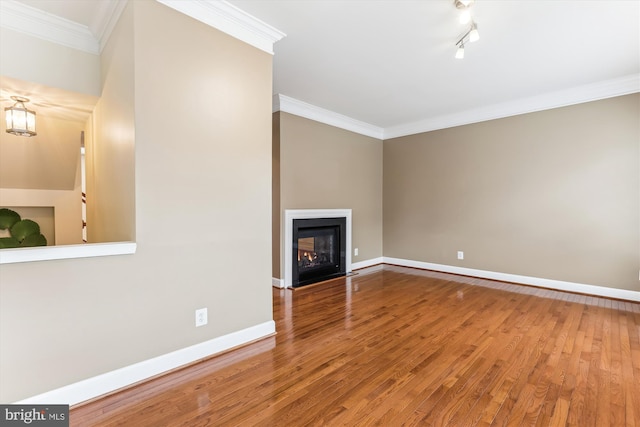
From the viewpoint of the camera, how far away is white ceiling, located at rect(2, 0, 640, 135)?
91.2 inches

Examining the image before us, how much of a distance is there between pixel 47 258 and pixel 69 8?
1948 mm

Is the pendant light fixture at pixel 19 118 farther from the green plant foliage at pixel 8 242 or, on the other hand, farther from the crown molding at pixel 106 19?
the green plant foliage at pixel 8 242

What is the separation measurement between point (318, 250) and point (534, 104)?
3799 mm

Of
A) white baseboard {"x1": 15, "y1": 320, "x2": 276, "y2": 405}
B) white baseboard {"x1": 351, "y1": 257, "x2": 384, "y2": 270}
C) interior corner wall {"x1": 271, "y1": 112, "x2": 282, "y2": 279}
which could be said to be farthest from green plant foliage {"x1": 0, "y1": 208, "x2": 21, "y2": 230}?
white baseboard {"x1": 351, "y1": 257, "x2": 384, "y2": 270}

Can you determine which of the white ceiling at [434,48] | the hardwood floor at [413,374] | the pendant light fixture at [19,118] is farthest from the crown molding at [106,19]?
the hardwood floor at [413,374]

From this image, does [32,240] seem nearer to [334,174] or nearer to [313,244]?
[313,244]

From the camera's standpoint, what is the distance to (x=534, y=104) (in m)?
4.18

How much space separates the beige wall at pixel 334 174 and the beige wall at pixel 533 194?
526 mm

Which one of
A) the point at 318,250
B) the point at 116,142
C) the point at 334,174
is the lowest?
the point at 318,250

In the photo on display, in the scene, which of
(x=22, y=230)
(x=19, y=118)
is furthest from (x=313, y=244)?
(x=19, y=118)

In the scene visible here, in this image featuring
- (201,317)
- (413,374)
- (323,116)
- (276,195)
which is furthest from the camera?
(323,116)

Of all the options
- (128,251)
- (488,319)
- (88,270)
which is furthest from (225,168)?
(488,319)

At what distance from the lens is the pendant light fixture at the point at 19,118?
2.68m

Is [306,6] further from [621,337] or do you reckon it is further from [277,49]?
[621,337]
